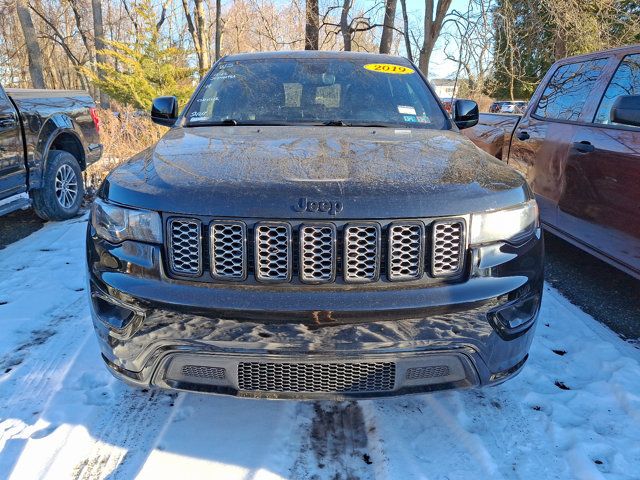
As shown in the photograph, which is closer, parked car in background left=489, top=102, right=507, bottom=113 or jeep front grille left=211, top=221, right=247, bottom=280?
jeep front grille left=211, top=221, right=247, bottom=280

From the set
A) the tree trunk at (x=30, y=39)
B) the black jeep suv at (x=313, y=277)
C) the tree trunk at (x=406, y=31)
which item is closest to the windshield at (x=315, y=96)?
the black jeep suv at (x=313, y=277)

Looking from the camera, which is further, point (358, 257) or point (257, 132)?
point (257, 132)

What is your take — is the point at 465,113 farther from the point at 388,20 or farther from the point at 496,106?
the point at 496,106

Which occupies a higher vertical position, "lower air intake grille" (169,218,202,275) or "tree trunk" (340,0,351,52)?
"tree trunk" (340,0,351,52)

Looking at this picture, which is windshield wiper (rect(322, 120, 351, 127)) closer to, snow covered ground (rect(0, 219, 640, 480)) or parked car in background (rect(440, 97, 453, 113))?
parked car in background (rect(440, 97, 453, 113))

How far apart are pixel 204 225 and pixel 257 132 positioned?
1.09 meters

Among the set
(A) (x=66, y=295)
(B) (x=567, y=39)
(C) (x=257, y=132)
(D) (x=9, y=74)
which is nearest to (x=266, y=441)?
(C) (x=257, y=132)

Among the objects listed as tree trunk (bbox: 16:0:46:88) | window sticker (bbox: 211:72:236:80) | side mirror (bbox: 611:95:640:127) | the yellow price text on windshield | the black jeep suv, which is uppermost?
tree trunk (bbox: 16:0:46:88)

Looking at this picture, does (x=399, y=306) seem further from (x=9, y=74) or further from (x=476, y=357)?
(x=9, y=74)

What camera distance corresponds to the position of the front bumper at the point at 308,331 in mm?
1901

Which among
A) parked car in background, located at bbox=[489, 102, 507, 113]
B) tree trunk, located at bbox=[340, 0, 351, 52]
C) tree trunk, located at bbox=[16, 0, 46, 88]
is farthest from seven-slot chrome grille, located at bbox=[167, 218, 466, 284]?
parked car in background, located at bbox=[489, 102, 507, 113]

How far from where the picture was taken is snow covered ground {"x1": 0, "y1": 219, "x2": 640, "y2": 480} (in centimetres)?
212

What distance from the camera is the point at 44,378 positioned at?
8.88 ft

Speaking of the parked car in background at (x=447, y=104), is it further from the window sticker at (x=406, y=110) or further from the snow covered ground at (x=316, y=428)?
the snow covered ground at (x=316, y=428)
